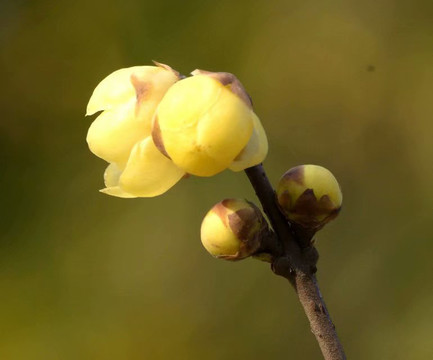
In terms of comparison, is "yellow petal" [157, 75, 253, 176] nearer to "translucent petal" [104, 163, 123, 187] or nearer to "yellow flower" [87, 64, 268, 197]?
"yellow flower" [87, 64, 268, 197]

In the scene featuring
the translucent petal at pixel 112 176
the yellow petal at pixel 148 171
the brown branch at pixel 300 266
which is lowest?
the brown branch at pixel 300 266

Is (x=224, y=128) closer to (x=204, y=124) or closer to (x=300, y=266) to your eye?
(x=204, y=124)

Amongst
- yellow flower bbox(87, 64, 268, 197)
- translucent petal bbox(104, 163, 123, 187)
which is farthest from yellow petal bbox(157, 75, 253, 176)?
translucent petal bbox(104, 163, 123, 187)

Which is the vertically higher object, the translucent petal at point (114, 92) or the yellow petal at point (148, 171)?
the translucent petal at point (114, 92)

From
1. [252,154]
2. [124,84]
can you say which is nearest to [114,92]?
[124,84]

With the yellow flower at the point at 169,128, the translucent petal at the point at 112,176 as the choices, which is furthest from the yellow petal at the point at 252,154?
the translucent petal at the point at 112,176

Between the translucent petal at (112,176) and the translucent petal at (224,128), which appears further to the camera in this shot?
the translucent petal at (112,176)

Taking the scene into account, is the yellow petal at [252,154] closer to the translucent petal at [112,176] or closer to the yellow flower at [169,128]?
the yellow flower at [169,128]
